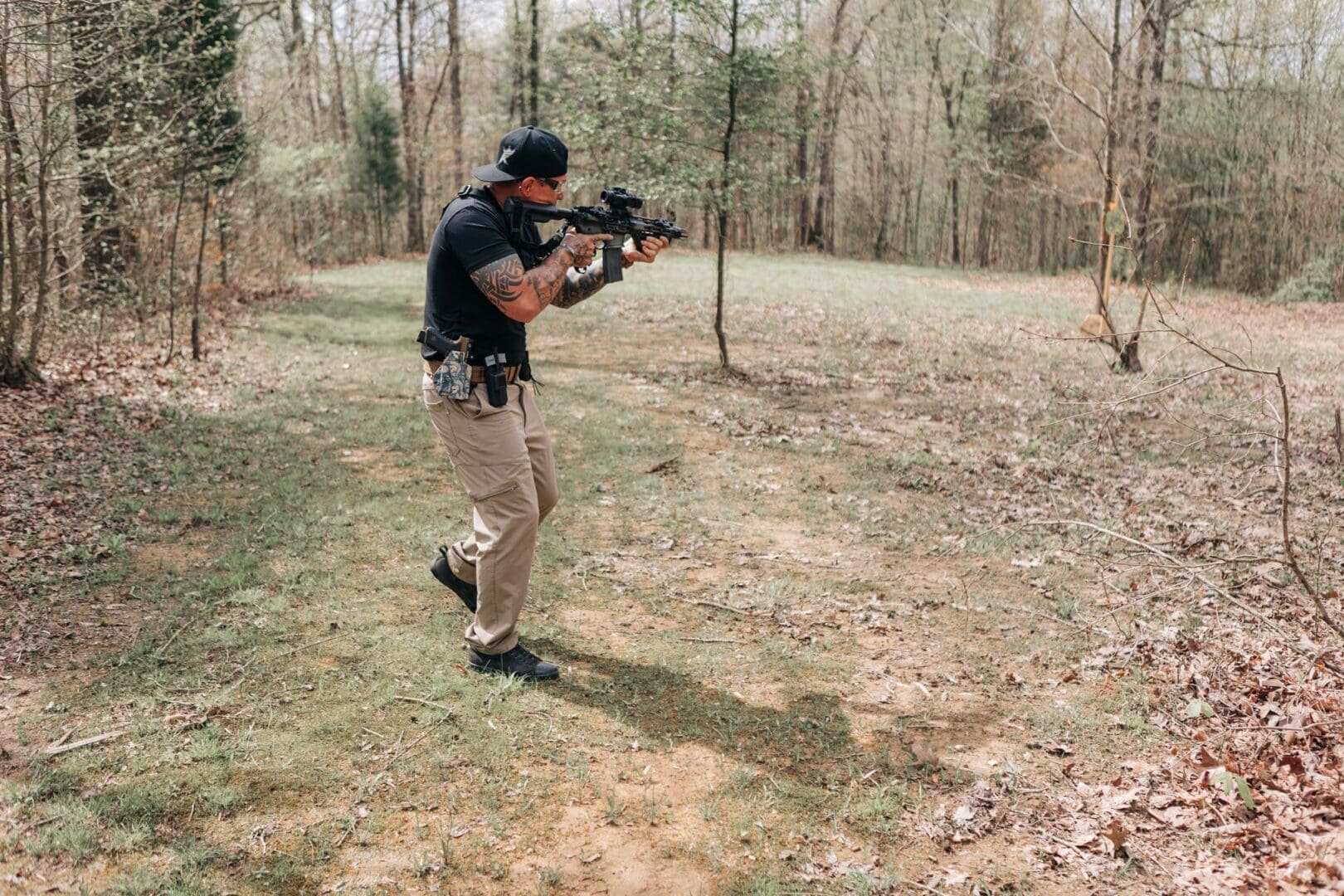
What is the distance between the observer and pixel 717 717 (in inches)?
180

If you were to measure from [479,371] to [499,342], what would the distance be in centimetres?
18

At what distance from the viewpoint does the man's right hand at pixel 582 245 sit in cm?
456

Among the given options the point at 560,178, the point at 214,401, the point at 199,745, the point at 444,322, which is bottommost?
the point at 199,745

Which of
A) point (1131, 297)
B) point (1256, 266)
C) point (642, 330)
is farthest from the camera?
point (1256, 266)

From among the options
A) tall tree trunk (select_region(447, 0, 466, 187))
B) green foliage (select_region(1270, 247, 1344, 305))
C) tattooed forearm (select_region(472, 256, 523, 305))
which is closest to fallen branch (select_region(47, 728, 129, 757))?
tattooed forearm (select_region(472, 256, 523, 305))

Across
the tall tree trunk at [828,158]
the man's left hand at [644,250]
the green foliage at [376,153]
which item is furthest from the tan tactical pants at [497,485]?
the tall tree trunk at [828,158]

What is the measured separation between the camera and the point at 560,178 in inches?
175

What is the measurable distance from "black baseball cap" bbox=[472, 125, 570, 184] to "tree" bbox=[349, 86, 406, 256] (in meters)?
30.3

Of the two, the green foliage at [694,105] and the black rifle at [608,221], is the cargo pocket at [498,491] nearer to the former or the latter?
the black rifle at [608,221]

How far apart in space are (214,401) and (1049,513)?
9.02 m

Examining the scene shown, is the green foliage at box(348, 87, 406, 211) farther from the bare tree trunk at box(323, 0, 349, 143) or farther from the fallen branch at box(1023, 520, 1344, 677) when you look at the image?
the fallen branch at box(1023, 520, 1344, 677)

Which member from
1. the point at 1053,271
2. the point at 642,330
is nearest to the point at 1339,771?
the point at 642,330

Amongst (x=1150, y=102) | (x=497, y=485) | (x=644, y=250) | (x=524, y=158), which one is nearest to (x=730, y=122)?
(x=644, y=250)

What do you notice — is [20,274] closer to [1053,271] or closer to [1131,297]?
[1131,297]
